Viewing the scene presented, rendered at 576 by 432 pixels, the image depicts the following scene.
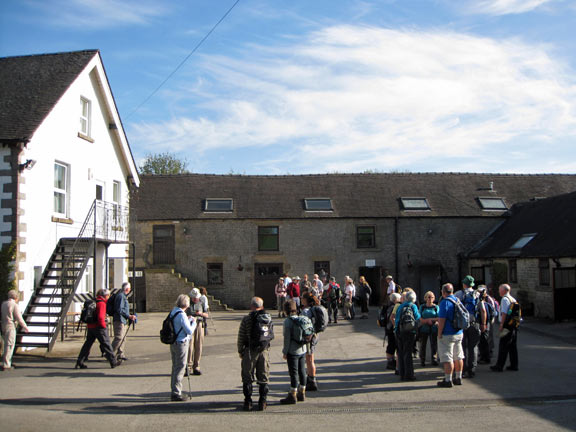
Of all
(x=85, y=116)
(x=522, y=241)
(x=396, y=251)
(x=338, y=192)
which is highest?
(x=85, y=116)

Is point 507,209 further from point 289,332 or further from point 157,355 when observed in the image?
point 289,332

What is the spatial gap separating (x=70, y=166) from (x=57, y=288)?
4535mm

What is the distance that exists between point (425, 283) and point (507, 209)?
20.2ft

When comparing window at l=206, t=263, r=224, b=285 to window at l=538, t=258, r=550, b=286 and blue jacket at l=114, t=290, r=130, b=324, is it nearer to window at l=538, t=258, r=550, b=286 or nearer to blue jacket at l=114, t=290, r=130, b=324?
window at l=538, t=258, r=550, b=286

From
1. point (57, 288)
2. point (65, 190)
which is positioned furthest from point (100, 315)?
point (65, 190)

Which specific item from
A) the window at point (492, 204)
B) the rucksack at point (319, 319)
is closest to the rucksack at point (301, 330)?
the rucksack at point (319, 319)

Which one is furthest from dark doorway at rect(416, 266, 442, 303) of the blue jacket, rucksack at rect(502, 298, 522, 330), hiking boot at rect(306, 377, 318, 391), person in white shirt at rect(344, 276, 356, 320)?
hiking boot at rect(306, 377, 318, 391)

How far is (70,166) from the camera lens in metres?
17.2

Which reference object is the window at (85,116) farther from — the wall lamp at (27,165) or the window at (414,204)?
the window at (414,204)

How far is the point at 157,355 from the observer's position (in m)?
13.6

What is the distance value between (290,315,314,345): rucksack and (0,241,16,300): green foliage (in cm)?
850

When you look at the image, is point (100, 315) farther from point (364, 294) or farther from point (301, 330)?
point (364, 294)

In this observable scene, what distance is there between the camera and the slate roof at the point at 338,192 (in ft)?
94.6

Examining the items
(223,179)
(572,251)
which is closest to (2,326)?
(572,251)
